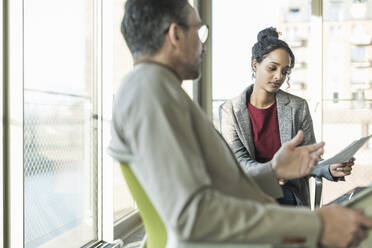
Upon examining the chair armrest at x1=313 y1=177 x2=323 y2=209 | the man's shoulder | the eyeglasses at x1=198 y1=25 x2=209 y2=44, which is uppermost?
the eyeglasses at x1=198 y1=25 x2=209 y2=44

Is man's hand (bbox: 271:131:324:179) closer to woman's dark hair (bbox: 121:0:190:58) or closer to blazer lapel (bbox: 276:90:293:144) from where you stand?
woman's dark hair (bbox: 121:0:190:58)

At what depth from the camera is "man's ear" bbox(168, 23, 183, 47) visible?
1.03 meters

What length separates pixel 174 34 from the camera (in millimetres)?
1035

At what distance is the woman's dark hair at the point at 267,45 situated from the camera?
2231mm

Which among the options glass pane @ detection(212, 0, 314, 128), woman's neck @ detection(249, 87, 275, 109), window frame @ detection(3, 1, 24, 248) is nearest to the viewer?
window frame @ detection(3, 1, 24, 248)

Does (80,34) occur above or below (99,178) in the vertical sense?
above

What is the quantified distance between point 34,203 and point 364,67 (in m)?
3.35

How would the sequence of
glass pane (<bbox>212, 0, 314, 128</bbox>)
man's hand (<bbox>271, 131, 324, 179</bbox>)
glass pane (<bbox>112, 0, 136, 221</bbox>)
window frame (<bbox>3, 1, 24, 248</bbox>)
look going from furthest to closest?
glass pane (<bbox>212, 0, 314, 128</bbox>), glass pane (<bbox>112, 0, 136, 221</bbox>), window frame (<bbox>3, 1, 24, 248</bbox>), man's hand (<bbox>271, 131, 324, 179</bbox>)

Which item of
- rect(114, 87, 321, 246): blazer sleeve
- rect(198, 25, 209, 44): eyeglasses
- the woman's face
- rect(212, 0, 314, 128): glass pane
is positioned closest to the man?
rect(114, 87, 321, 246): blazer sleeve

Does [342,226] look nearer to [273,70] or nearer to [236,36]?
[273,70]

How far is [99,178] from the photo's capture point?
3.30 m

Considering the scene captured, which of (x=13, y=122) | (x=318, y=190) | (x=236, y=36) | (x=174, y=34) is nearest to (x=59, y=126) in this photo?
(x=13, y=122)

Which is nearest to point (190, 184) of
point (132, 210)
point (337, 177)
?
point (337, 177)

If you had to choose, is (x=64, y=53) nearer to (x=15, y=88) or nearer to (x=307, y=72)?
(x=15, y=88)
